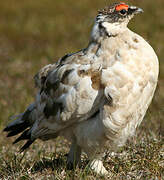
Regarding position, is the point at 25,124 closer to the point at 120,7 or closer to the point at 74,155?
the point at 74,155

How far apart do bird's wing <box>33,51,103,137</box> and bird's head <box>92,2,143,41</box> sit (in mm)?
267

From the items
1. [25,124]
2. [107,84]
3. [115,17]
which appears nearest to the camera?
[107,84]

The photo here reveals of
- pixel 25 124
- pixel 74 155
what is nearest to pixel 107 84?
pixel 74 155

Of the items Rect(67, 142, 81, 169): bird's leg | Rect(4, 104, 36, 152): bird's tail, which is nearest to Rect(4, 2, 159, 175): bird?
Rect(67, 142, 81, 169): bird's leg

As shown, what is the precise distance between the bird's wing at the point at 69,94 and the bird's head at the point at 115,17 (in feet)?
0.88

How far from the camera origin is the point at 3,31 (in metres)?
12.9

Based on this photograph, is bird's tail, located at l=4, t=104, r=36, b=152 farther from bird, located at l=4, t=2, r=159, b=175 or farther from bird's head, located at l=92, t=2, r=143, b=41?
bird's head, located at l=92, t=2, r=143, b=41

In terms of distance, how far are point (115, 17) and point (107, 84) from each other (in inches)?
21.2

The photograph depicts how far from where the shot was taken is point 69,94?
10.7ft

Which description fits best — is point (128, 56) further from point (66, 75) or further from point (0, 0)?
point (0, 0)

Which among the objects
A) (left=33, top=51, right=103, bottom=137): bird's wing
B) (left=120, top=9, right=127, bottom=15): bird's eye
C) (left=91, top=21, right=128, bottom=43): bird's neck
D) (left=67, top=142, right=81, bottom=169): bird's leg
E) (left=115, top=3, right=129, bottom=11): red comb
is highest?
(left=115, top=3, right=129, bottom=11): red comb

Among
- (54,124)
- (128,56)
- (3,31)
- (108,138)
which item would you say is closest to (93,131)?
(108,138)

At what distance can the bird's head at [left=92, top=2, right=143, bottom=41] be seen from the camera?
3.18 meters

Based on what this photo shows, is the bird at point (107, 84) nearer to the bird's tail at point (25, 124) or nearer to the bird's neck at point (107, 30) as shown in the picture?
the bird's neck at point (107, 30)
